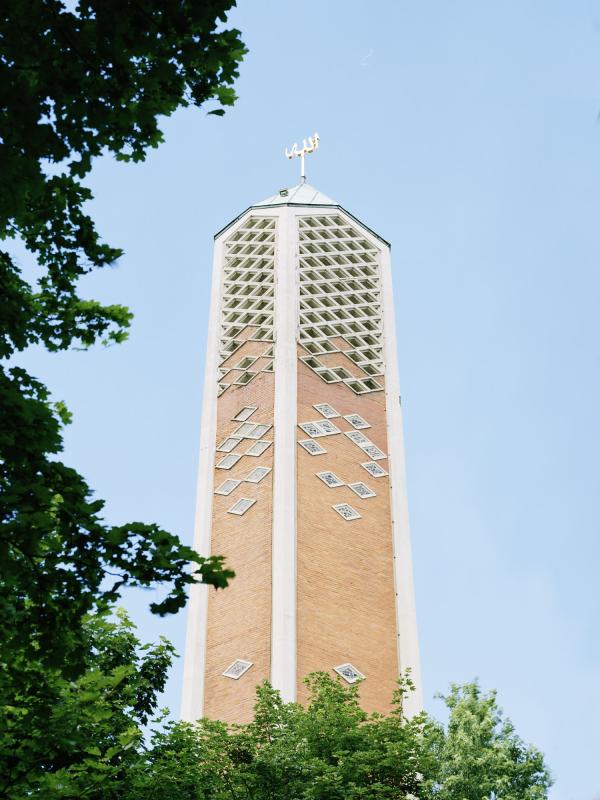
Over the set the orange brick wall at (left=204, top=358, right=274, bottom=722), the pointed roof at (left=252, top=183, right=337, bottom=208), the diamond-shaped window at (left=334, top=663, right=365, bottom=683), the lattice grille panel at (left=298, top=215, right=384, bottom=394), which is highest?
the pointed roof at (left=252, top=183, right=337, bottom=208)

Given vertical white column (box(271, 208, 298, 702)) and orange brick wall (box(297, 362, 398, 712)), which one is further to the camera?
orange brick wall (box(297, 362, 398, 712))

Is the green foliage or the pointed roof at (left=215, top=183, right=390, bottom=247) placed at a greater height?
the pointed roof at (left=215, top=183, right=390, bottom=247)

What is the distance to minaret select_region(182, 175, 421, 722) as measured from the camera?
24141 mm

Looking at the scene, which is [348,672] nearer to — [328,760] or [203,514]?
[203,514]

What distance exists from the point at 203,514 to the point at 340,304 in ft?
26.1

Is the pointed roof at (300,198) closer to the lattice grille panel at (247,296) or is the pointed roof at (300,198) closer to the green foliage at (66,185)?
the lattice grille panel at (247,296)

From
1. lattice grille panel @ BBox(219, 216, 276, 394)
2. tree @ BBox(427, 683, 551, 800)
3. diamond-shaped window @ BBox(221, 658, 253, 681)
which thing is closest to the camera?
tree @ BBox(427, 683, 551, 800)

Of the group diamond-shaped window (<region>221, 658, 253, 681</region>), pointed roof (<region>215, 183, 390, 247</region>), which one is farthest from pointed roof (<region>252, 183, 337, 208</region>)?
diamond-shaped window (<region>221, 658, 253, 681</region>)

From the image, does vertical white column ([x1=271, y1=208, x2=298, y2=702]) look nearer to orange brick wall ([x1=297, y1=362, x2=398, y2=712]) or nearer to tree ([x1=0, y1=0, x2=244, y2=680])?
orange brick wall ([x1=297, y1=362, x2=398, y2=712])

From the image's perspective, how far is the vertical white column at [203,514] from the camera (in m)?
24.2

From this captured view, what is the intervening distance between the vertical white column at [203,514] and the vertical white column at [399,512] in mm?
4682

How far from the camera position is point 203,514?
27.3 meters

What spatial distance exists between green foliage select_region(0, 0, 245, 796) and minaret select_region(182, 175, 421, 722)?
52.6 feet

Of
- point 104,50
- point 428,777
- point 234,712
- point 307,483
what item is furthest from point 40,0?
point 307,483
